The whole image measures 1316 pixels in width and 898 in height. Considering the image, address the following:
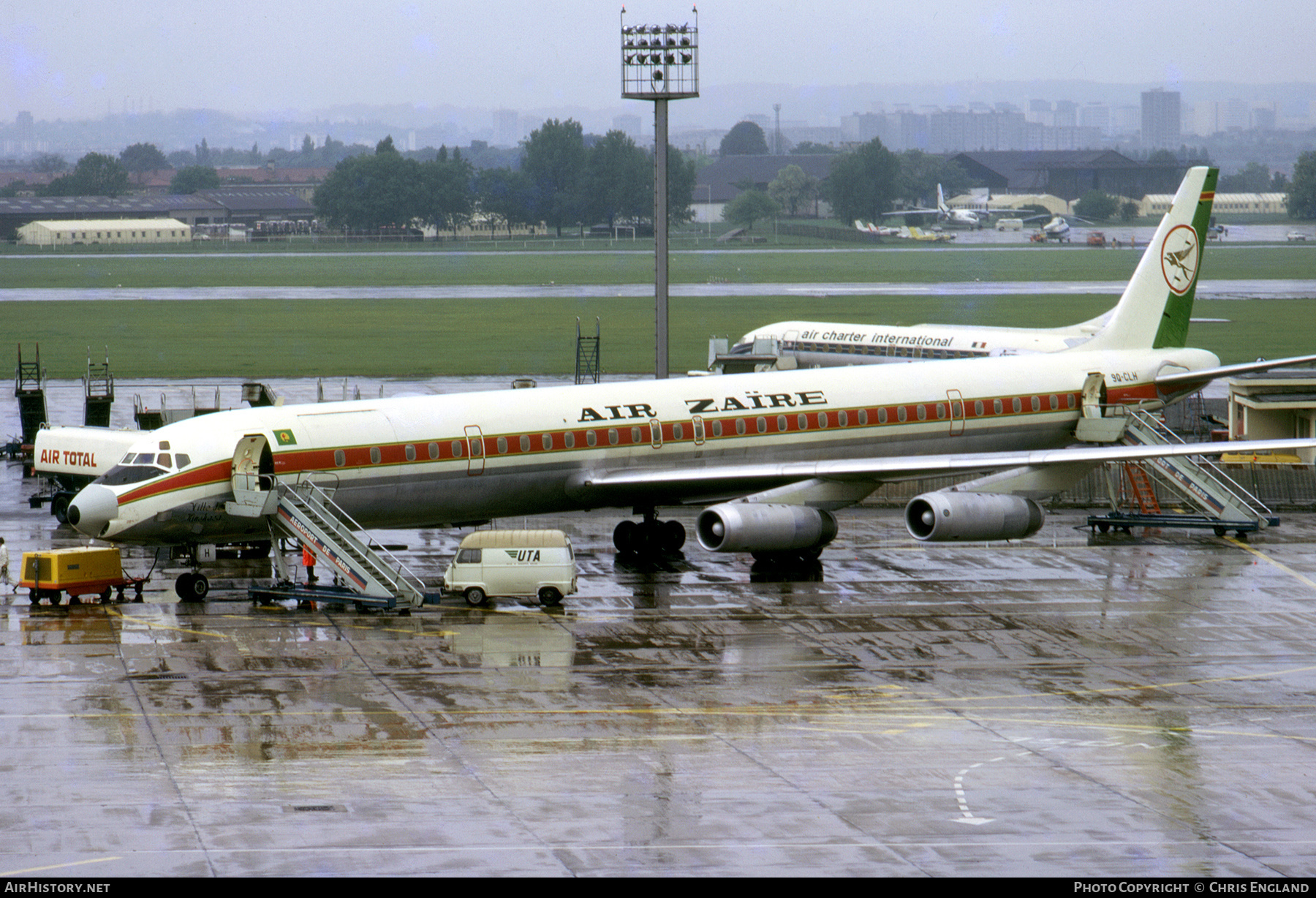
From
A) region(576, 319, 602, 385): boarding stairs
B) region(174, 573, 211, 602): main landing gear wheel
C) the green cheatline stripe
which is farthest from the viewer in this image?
region(576, 319, 602, 385): boarding stairs

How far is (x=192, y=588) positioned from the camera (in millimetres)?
37125

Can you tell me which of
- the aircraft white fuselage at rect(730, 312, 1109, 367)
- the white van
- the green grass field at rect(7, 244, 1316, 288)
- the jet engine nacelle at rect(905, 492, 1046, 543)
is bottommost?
the white van

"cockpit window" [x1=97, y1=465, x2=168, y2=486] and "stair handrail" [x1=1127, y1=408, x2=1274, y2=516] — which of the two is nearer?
"cockpit window" [x1=97, y1=465, x2=168, y2=486]

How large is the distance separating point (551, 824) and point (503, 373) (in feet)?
226

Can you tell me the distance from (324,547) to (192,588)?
3.69m

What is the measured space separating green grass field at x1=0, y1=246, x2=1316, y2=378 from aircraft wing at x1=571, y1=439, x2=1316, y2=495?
5046cm

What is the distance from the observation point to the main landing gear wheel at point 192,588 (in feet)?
122

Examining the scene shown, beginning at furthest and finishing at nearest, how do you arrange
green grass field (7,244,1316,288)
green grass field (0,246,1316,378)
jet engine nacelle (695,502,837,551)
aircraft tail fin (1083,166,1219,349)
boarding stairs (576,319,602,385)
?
green grass field (7,244,1316,288)
green grass field (0,246,1316,378)
boarding stairs (576,319,602,385)
aircraft tail fin (1083,166,1219,349)
jet engine nacelle (695,502,837,551)

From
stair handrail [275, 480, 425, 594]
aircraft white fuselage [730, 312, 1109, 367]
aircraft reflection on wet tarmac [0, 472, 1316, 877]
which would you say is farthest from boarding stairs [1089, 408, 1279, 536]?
aircraft white fuselage [730, 312, 1109, 367]

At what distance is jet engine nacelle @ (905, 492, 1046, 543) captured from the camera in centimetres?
3859

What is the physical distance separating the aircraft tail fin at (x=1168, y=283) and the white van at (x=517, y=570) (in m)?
22.0

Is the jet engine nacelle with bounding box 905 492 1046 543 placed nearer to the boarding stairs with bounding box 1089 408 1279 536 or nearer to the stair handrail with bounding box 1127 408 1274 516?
the boarding stairs with bounding box 1089 408 1279 536

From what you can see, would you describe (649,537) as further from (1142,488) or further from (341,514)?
(1142,488)
